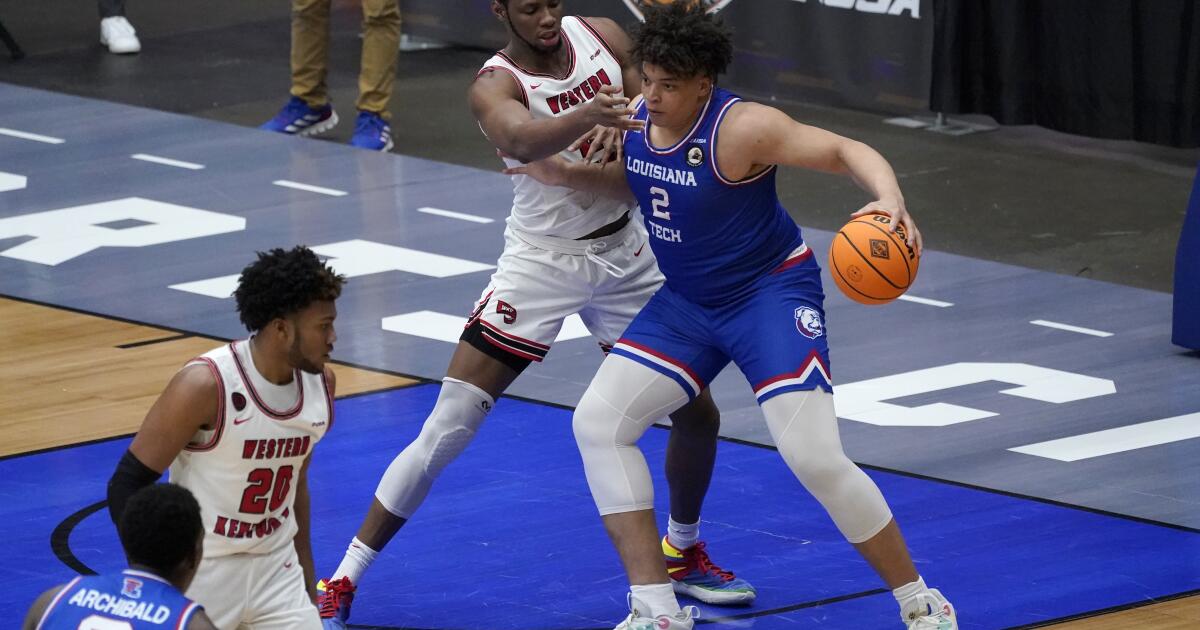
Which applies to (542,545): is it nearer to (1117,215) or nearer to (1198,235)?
(1198,235)

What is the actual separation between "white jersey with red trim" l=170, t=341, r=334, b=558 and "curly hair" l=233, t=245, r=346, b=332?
0.14 m

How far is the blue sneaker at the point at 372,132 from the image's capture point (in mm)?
13492

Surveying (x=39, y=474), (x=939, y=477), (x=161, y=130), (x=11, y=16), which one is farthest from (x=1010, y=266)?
(x=11, y=16)

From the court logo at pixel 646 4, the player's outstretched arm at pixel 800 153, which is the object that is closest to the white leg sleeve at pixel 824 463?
the player's outstretched arm at pixel 800 153

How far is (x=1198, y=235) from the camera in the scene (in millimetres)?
9148

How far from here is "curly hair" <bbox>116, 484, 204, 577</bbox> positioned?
13.8 feet

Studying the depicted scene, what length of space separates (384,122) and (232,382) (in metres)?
8.70

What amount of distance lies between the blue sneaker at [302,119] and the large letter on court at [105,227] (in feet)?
6.15

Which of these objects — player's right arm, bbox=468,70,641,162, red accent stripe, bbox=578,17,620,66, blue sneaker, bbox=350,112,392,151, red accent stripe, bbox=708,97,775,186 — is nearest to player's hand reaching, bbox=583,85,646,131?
player's right arm, bbox=468,70,641,162

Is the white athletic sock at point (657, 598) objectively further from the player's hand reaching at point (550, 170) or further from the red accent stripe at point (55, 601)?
the red accent stripe at point (55, 601)

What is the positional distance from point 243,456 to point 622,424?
1404 mm

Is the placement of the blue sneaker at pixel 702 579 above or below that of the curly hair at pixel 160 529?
below

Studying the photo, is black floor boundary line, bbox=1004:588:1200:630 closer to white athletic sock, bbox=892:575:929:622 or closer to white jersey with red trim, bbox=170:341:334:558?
white athletic sock, bbox=892:575:929:622

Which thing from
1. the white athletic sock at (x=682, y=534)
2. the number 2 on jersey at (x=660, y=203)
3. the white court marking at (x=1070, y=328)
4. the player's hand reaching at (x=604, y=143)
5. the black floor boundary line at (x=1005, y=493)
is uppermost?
the player's hand reaching at (x=604, y=143)
